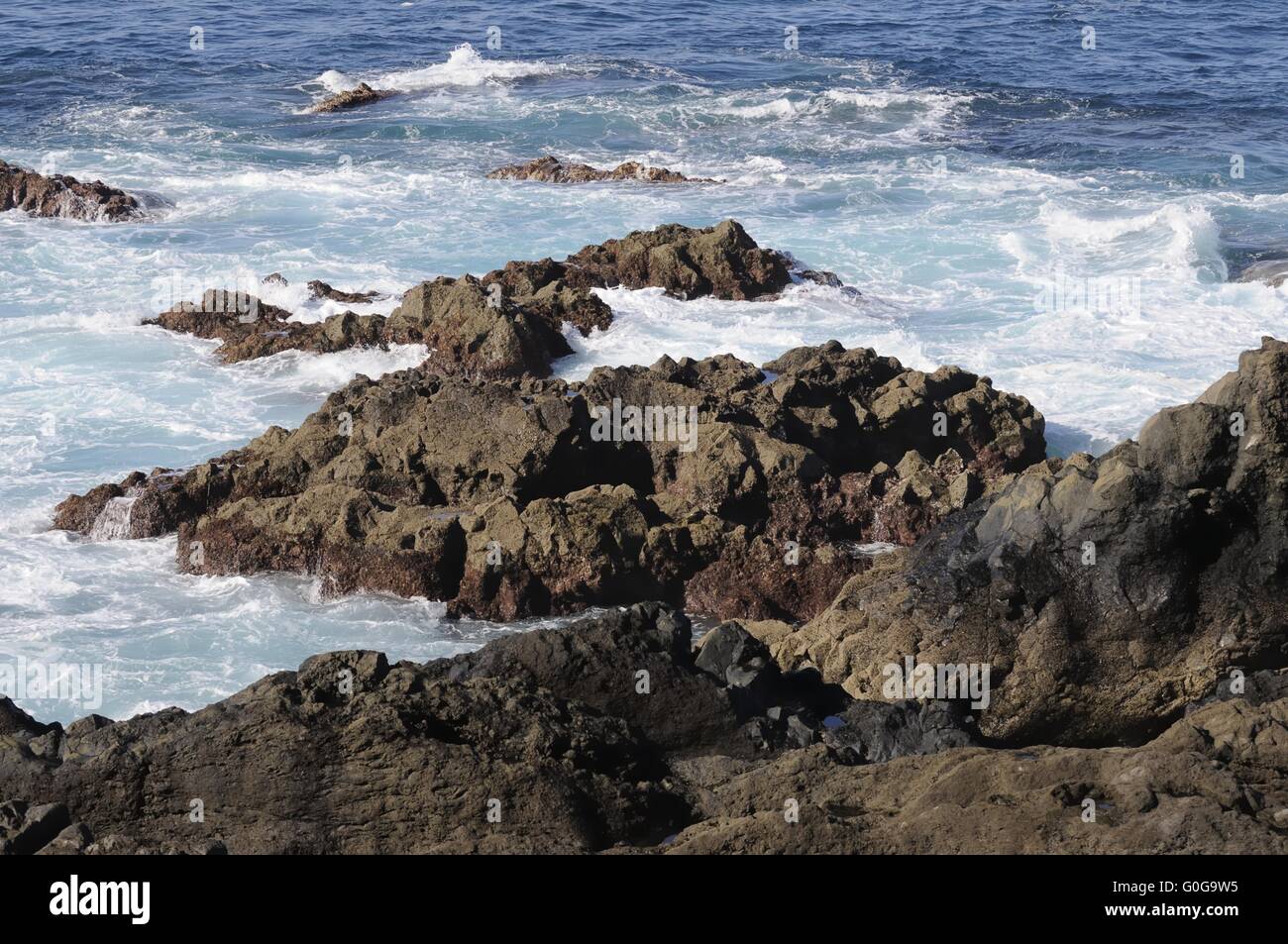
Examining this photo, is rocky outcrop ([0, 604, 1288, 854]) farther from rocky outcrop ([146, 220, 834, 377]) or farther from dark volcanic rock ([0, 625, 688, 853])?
rocky outcrop ([146, 220, 834, 377])

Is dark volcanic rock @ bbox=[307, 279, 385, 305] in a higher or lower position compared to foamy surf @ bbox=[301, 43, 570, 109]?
lower

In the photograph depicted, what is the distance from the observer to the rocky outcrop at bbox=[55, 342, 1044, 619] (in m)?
15.2

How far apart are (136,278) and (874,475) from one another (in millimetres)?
15045

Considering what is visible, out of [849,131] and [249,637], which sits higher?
[849,131]

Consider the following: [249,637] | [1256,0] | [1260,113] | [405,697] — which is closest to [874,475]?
[249,637]

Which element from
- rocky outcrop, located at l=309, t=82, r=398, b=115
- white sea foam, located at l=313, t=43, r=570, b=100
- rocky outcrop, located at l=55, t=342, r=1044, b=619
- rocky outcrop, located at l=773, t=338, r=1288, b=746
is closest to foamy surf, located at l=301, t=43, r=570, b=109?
white sea foam, located at l=313, t=43, r=570, b=100

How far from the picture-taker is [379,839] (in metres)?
9.14

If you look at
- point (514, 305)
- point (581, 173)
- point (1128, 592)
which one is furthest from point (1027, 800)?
point (581, 173)

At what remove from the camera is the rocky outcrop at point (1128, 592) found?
489 inches

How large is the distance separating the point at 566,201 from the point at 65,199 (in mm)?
9815

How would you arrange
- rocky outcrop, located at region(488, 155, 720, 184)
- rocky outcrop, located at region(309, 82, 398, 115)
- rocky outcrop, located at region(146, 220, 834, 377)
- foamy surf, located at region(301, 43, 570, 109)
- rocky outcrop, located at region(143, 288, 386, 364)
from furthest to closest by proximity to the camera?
foamy surf, located at region(301, 43, 570, 109)
rocky outcrop, located at region(309, 82, 398, 115)
rocky outcrop, located at region(488, 155, 720, 184)
rocky outcrop, located at region(143, 288, 386, 364)
rocky outcrop, located at region(146, 220, 834, 377)

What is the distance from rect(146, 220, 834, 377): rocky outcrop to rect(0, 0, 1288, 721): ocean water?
1.39 ft

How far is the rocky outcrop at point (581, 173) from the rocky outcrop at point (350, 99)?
25.3 feet

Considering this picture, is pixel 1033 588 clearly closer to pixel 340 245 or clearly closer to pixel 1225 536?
pixel 1225 536
